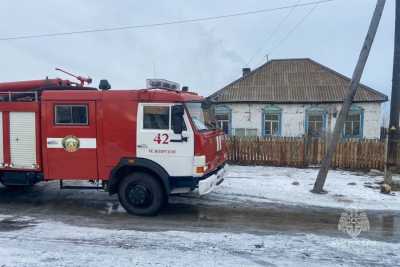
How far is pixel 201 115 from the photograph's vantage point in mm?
7188

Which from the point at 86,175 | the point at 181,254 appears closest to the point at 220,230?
the point at 181,254

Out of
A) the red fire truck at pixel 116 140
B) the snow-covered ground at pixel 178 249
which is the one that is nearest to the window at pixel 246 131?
the red fire truck at pixel 116 140

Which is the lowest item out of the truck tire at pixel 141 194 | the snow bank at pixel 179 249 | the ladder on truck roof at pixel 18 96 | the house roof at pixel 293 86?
the snow bank at pixel 179 249

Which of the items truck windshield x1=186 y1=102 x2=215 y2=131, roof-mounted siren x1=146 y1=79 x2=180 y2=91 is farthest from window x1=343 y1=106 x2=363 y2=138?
roof-mounted siren x1=146 y1=79 x2=180 y2=91

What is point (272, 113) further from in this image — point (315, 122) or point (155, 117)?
point (155, 117)

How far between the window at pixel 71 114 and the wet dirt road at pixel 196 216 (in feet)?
6.37

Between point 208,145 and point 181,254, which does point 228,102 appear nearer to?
point 208,145

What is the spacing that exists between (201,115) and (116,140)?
1848 millimetres

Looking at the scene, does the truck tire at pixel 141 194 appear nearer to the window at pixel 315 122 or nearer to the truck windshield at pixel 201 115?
the truck windshield at pixel 201 115

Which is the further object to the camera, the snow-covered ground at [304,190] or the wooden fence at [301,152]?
the wooden fence at [301,152]

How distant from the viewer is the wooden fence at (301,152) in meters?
12.6

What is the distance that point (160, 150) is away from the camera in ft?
21.9

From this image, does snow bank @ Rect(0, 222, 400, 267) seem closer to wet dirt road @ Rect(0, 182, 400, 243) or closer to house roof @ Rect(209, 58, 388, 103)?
wet dirt road @ Rect(0, 182, 400, 243)

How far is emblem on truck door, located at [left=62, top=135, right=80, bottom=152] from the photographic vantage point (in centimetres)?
700
